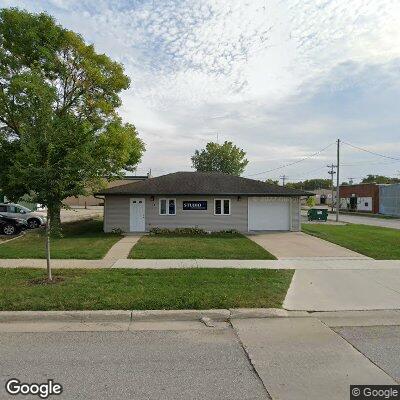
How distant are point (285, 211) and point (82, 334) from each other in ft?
59.2

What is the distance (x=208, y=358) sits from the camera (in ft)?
15.9

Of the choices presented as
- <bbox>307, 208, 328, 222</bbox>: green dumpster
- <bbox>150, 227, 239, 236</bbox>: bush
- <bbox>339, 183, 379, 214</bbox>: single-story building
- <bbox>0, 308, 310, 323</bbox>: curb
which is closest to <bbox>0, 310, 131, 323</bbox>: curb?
<bbox>0, 308, 310, 323</bbox>: curb

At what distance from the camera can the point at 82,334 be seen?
222 inches

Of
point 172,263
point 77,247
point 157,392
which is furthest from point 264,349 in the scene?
point 77,247

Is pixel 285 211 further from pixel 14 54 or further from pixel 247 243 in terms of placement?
pixel 14 54

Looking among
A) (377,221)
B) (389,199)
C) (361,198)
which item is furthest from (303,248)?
(361,198)

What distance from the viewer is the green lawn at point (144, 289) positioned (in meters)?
6.73

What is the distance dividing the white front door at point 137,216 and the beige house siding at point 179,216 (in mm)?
180

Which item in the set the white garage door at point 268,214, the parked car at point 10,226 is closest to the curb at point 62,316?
the parked car at point 10,226

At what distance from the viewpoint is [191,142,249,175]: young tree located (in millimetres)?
68562

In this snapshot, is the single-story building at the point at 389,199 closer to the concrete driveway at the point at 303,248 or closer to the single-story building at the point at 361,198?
the single-story building at the point at 361,198

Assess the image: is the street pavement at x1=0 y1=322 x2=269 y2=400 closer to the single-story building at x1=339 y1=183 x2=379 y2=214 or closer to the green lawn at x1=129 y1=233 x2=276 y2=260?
the green lawn at x1=129 y1=233 x2=276 y2=260

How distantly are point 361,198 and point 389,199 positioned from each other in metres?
8.07

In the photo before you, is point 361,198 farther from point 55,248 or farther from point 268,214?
point 55,248
